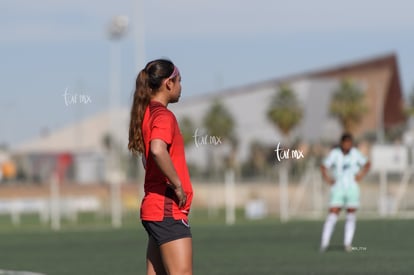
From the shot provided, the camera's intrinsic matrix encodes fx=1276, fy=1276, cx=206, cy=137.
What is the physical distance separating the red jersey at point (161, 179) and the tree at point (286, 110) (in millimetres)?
94111

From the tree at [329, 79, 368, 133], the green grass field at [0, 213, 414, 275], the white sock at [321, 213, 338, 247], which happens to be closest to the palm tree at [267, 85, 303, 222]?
the tree at [329, 79, 368, 133]

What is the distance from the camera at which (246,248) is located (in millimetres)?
22641

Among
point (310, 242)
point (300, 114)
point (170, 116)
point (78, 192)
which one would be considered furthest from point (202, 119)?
point (170, 116)

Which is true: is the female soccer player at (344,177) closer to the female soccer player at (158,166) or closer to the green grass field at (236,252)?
the green grass field at (236,252)

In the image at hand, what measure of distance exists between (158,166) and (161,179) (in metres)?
0.22

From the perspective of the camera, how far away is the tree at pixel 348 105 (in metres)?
103

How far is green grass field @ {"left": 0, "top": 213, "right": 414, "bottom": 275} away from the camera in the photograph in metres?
17.0

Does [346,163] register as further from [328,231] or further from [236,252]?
[236,252]

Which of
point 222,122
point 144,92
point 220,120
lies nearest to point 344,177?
point 144,92

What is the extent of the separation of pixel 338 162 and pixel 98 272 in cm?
560

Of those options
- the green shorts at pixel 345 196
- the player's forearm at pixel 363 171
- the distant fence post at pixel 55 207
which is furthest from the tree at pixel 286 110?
the green shorts at pixel 345 196

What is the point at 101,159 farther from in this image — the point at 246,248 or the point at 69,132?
the point at 246,248

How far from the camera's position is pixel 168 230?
8.82m

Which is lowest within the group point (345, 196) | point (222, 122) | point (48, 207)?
point (48, 207)
